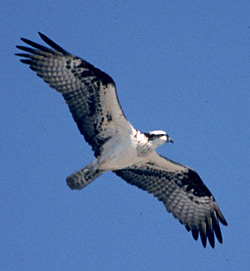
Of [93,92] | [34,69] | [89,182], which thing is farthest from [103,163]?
[34,69]

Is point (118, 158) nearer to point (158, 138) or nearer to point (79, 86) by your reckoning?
point (158, 138)

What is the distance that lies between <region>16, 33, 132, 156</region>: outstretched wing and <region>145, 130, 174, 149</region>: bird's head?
16.7 inches

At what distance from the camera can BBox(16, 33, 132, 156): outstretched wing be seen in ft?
35.2

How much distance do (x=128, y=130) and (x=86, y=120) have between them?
76cm

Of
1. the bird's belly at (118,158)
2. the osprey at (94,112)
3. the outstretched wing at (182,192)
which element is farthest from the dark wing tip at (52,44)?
the outstretched wing at (182,192)

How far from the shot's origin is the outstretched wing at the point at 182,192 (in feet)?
38.9

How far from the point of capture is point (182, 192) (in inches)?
477

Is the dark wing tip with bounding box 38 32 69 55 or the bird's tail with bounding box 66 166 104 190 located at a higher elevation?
the dark wing tip with bounding box 38 32 69 55

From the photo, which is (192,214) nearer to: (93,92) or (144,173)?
(144,173)

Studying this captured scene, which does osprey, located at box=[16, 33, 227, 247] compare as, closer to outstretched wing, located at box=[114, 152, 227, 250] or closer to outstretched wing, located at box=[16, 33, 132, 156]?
outstretched wing, located at box=[16, 33, 132, 156]

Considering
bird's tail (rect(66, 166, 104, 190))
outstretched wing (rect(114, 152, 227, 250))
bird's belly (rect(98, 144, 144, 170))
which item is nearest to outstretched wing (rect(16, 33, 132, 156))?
bird's belly (rect(98, 144, 144, 170))

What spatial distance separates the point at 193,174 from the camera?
1187cm

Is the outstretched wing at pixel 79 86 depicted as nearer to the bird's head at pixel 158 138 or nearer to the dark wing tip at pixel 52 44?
the dark wing tip at pixel 52 44

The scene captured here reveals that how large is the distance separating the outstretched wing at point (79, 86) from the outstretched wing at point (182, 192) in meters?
1.30
